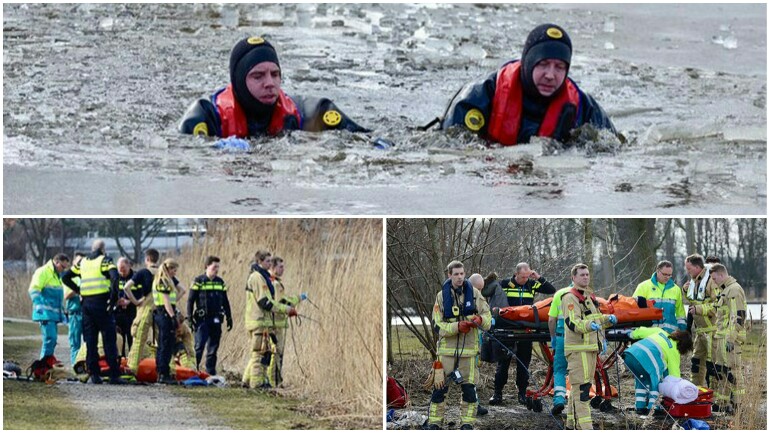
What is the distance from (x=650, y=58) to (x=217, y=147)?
387 inches

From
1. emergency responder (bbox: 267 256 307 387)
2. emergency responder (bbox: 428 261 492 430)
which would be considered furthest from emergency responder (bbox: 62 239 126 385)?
emergency responder (bbox: 428 261 492 430)

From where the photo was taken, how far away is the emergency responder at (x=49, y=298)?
43.5 ft

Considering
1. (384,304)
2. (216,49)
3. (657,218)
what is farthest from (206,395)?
(216,49)

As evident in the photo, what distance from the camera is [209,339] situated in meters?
13.4

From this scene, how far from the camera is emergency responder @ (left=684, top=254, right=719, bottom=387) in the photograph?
A: 12070 mm

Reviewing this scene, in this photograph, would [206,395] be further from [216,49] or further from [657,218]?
[216,49]

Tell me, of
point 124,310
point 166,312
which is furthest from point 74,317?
point 166,312

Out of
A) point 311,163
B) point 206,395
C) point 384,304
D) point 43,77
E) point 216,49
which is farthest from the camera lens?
point 216,49

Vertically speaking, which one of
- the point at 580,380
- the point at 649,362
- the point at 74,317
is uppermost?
the point at 74,317

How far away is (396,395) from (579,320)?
1688mm

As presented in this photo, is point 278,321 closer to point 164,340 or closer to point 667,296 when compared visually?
point 164,340

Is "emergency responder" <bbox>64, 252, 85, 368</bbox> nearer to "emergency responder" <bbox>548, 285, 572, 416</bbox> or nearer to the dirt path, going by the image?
the dirt path

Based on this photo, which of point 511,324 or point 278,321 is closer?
point 511,324

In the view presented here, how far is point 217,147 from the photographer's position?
1404 cm
